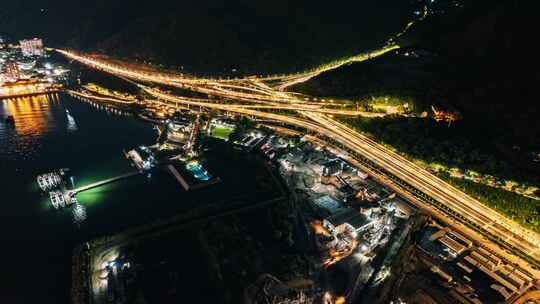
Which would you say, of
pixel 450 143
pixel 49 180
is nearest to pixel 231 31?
pixel 49 180

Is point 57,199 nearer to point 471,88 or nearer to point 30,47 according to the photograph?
point 471,88

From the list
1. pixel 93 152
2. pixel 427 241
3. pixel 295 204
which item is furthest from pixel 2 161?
pixel 427 241

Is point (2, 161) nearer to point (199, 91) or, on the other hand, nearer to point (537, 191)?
point (199, 91)

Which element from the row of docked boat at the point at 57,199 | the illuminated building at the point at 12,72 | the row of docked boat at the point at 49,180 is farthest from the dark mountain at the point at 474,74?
the illuminated building at the point at 12,72

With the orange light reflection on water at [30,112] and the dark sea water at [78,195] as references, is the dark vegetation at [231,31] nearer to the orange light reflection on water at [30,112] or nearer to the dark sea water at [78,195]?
the orange light reflection on water at [30,112]

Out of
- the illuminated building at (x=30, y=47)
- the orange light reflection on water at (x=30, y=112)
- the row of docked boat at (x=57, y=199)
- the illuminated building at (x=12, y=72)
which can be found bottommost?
the row of docked boat at (x=57, y=199)

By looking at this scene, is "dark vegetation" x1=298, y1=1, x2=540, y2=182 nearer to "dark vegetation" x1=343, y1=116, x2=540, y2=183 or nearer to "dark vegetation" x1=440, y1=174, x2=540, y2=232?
"dark vegetation" x1=343, y1=116, x2=540, y2=183
